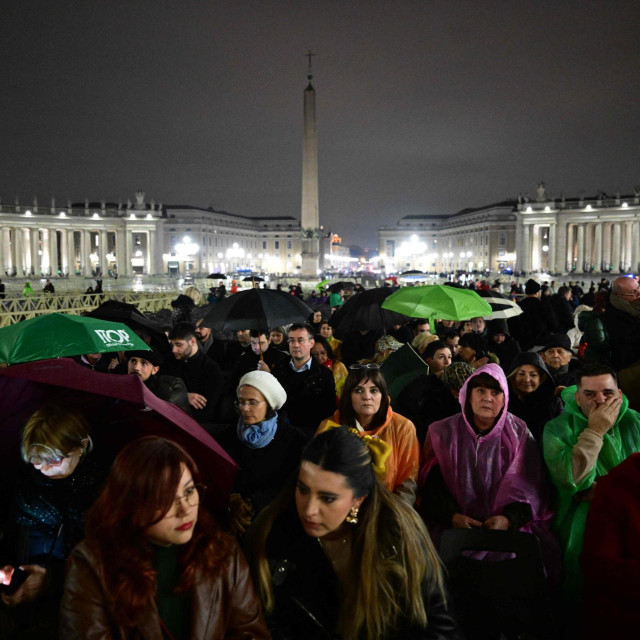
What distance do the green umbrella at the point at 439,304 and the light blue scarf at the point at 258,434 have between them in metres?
4.68

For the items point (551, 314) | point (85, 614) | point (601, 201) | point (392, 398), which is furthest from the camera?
point (601, 201)

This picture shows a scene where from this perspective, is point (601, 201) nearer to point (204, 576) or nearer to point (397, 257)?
point (397, 257)

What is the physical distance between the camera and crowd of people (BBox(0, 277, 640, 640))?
2207 millimetres

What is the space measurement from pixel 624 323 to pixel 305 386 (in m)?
3.83

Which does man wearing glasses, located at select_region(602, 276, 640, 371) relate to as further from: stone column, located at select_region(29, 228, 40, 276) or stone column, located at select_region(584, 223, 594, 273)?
stone column, located at select_region(584, 223, 594, 273)

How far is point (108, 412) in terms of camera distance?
335 centimetres

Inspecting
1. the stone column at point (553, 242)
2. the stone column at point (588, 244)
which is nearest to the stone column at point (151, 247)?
the stone column at point (553, 242)

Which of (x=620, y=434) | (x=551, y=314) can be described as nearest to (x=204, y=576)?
(x=620, y=434)

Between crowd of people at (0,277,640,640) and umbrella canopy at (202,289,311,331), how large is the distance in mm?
2095

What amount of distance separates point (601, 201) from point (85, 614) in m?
91.9

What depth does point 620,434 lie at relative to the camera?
3766mm

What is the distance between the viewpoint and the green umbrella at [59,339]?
15.2 ft

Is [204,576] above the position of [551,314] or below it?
below

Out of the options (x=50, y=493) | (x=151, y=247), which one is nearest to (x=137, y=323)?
(x=50, y=493)
